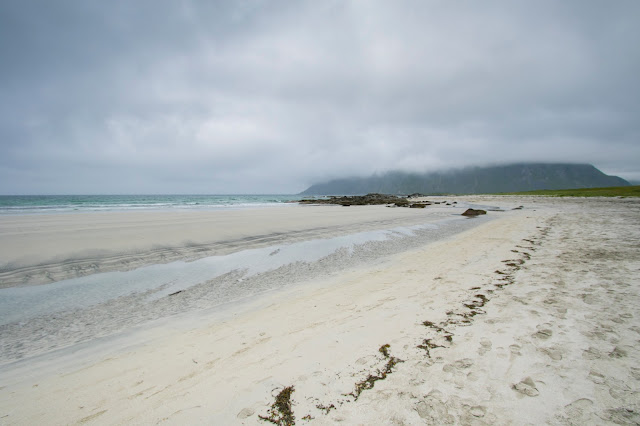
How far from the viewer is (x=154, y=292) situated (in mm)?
7039

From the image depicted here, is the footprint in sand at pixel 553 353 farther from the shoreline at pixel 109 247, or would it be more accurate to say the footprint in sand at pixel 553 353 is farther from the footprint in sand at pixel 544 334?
the shoreline at pixel 109 247

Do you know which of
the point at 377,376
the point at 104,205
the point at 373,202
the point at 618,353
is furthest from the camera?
the point at 373,202

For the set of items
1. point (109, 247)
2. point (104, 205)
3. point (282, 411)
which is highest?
point (104, 205)

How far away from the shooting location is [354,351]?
12.6 ft

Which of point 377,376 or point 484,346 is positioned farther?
point 484,346

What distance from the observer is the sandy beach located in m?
2.81

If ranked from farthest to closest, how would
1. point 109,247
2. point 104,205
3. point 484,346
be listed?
point 104,205 < point 109,247 < point 484,346

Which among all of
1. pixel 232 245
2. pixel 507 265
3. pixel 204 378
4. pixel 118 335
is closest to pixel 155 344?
pixel 118 335

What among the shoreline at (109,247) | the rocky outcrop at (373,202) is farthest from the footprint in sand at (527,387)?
the rocky outcrop at (373,202)

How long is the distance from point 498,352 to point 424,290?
105 inches

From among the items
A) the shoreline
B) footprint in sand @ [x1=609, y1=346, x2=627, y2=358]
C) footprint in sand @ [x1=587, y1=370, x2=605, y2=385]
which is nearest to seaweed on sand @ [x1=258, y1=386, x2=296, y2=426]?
footprint in sand @ [x1=587, y1=370, x2=605, y2=385]

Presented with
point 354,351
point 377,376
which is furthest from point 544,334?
point 354,351

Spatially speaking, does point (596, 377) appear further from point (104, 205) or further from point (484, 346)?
point (104, 205)

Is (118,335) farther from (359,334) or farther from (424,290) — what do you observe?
(424,290)
